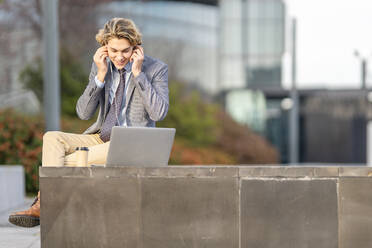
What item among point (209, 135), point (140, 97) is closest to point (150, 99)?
point (140, 97)

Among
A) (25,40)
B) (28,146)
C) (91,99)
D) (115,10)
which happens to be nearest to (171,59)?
(115,10)

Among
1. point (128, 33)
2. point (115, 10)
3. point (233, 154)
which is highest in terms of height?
point (115, 10)

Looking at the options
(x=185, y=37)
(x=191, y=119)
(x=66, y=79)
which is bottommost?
(x=191, y=119)

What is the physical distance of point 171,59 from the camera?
28516 mm

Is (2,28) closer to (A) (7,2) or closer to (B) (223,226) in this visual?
(A) (7,2)

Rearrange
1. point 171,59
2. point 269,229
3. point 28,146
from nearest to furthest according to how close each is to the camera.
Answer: point 269,229 → point 28,146 → point 171,59

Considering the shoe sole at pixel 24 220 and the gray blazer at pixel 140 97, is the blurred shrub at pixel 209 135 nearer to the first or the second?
the gray blazer at pixel 140 97

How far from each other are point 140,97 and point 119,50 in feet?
1.41

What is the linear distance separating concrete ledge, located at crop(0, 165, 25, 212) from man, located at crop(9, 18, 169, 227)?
458 centimetres

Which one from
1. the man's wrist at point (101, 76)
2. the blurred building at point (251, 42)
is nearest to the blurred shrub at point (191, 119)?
the man's wrist at point (101, 76)

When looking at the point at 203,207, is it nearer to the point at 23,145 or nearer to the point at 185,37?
the point at 23,145

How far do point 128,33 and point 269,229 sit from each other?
182 centimetres

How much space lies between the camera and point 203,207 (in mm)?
4004

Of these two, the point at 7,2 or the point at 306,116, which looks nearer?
the point at 7,2
